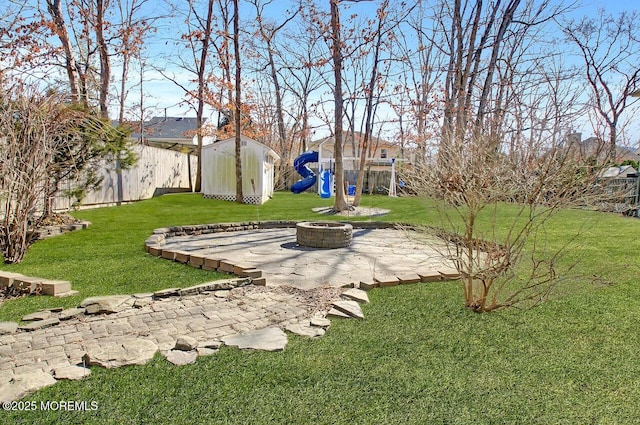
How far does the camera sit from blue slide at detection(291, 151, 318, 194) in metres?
20.5

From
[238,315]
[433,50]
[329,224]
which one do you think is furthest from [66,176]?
[433,50]

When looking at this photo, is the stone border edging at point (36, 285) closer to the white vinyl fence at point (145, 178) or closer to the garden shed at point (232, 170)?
the white vinyl fence at point (145, 178)

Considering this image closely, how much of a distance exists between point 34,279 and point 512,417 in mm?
4529

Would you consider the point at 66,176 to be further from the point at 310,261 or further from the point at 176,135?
the point at 176,135

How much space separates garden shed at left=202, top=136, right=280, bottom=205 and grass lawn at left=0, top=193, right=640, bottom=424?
34.2 ft

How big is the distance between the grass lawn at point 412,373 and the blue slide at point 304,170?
54.8ft

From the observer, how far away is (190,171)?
19.1 meters

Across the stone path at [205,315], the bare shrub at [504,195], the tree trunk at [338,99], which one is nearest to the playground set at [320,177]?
the tree trunk at [338,99]

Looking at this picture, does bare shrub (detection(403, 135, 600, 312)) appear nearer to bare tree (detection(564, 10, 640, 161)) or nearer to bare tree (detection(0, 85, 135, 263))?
bare tree (detection(0, 85, 135, 263))

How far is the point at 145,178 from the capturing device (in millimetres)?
14234

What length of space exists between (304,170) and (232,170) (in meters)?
6.94

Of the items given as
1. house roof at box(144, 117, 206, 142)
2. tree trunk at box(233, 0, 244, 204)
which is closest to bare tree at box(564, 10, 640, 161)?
tree trunk at box(233, 0, 244, 204)

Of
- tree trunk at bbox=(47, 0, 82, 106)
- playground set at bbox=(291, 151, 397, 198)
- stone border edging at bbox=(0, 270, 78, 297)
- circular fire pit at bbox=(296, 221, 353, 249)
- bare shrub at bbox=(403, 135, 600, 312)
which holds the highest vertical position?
tree trunk at bbox=(47, 0, 82, 106)

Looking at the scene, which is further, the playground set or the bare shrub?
the playground set
